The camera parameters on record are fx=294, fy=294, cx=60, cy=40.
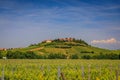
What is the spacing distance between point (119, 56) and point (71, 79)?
3103 inches

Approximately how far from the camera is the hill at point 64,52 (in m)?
95.9

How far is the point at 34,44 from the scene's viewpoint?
479ft

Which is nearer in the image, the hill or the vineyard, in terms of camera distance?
the vineyard

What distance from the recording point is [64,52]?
116m

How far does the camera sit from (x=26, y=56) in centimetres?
9412

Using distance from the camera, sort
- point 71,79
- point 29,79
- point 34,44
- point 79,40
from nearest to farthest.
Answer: point 29,79 < point 71,79 < point 34,44 < point 79,40

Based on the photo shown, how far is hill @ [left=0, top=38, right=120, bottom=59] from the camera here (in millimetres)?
95875

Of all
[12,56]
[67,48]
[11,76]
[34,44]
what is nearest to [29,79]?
[11,76]

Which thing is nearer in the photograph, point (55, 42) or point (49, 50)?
point (49, 50)

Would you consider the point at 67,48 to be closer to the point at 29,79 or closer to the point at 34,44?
the point at 34,44

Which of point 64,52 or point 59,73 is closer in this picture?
point 59,73

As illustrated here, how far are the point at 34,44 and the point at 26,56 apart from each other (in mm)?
51876

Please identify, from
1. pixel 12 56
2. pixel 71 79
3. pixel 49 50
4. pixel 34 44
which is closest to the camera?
pixel 71 79

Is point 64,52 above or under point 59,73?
above
